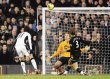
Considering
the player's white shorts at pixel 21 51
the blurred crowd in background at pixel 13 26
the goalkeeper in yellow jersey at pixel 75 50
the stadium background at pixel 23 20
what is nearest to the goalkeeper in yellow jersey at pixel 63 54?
the goalkeeper in yellow jersey at pixel 75 50

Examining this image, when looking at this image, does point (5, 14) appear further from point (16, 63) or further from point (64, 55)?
point (64, 55)

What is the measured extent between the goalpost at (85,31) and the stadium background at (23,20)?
85 mm

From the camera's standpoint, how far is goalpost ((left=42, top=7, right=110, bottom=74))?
1591cm

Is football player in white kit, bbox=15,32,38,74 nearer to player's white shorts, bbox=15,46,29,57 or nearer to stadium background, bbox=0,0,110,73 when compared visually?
player's white shorts, bbox=15,46,29,57

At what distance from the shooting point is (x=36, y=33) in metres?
17.2

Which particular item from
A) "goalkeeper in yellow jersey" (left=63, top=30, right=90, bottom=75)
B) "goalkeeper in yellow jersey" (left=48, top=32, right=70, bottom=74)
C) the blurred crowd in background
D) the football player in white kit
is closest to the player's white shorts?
the football player in white kit

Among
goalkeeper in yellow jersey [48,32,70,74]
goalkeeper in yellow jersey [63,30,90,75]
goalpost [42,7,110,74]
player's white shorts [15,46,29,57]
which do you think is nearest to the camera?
goalkeeper in yellow jersey [48,32,70,74]

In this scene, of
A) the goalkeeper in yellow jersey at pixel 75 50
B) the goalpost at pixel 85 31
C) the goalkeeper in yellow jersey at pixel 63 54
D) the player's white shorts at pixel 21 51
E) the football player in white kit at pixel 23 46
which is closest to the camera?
the goalkeeper in yellow jersey at pixel 63 54

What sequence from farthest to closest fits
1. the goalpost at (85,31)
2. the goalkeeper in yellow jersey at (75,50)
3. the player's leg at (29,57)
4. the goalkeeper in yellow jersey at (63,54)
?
the player's leg at (29,57), the goalpost at (85,31), the goalkeeper in yellow jersey at (75,50), the goalkeeper in yellow jersey at (63,54)

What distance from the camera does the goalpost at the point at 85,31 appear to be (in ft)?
52.2

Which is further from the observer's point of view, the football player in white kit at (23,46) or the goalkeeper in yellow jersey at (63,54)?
the football player in white kit at (23,46)

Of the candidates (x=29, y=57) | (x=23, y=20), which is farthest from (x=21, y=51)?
(x=23, y=20)

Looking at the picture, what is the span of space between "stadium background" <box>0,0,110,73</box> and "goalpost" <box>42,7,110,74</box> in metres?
0.08

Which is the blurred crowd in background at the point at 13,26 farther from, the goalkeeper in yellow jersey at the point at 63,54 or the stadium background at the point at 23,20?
the goalkeeper in yellow jersey at the point at 63,54
